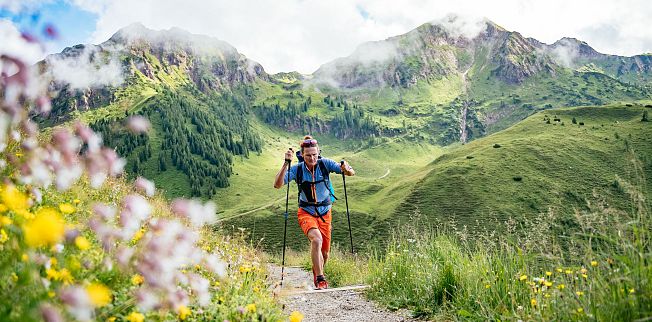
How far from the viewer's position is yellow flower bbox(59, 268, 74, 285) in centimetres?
265

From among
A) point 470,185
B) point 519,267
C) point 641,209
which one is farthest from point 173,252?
point 470,185

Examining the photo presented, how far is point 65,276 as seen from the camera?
2.66 metres

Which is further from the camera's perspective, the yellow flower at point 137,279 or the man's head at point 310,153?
the man's head at point 310,153

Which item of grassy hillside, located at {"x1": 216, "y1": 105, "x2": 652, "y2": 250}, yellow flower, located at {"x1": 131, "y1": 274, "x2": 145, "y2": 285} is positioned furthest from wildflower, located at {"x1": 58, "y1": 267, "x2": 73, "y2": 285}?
grassy hillside, located at {"x1": 216, "y1": 105, "x2": 652, "y2": 250}

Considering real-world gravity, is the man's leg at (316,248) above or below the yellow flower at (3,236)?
below

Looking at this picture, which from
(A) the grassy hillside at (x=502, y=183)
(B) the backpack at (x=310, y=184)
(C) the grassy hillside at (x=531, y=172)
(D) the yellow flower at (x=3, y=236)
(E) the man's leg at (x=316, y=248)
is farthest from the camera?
(A) the grassy hillside at (x=502, y=183)

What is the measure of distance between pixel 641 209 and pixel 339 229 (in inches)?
3747

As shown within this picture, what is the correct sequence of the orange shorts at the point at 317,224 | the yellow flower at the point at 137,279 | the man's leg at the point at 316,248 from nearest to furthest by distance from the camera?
1. the yellow flower at the point at 137,279
2. the man's leg at the point at 316,248
3. the orange shorts at the point at 317,224

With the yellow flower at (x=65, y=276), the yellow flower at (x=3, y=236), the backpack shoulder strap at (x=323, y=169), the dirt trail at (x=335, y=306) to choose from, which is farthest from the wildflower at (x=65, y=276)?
the backpack shoulder strap at (x=323, y=169)

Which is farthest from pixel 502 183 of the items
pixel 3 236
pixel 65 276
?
pixel 65 276

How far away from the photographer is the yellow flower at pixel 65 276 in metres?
2.65

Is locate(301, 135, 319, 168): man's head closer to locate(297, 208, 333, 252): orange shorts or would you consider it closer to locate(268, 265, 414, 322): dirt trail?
locate(297, 208, 333, 252): orange shorts

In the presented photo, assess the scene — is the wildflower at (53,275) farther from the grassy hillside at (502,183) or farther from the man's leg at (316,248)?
the grassy hillside at (502,183)

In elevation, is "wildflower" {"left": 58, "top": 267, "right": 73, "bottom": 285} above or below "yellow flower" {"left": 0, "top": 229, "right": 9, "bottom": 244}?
below
